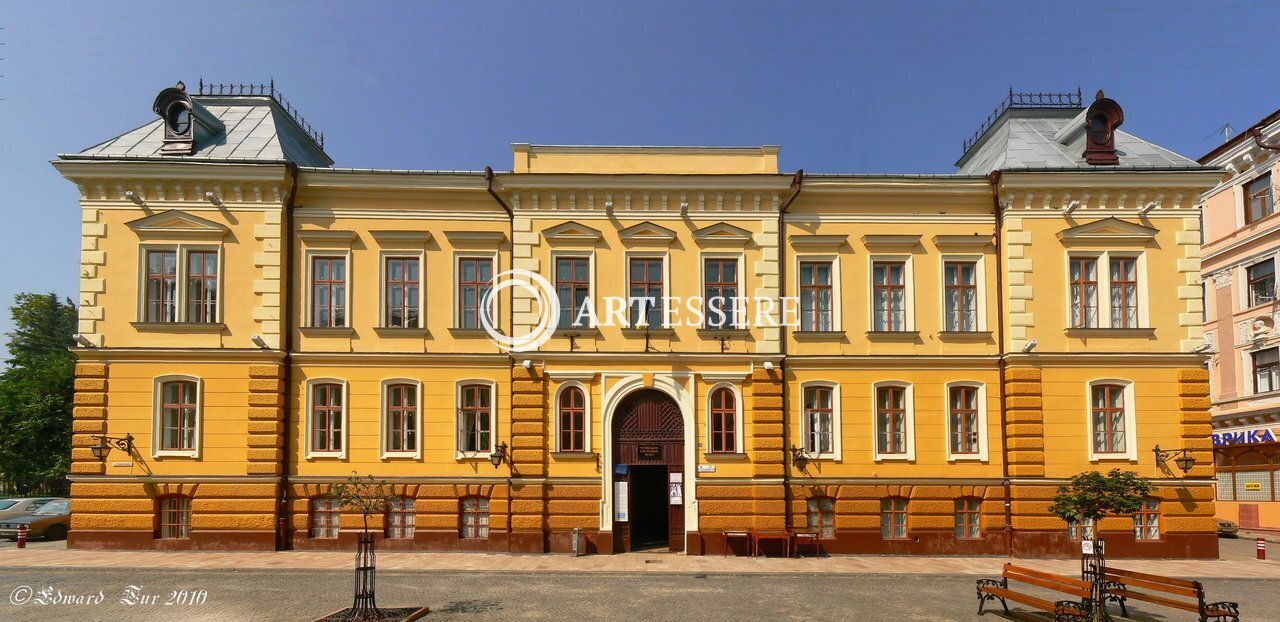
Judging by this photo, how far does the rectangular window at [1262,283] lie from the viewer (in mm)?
32281

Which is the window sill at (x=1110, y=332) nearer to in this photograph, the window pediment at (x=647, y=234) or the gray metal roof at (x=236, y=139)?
the window pediment at (x=647, y=234)

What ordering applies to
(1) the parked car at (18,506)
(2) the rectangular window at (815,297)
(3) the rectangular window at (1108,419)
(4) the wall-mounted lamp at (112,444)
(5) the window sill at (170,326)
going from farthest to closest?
(1) the parked car at (18,506) → (2) the rectangular window at (815,297) → (3) the rectangular window at (1108,419) → (5) the window sill at (170,326) → (4) the wall-mounted lamp at (112,444)

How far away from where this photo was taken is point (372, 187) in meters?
22.5

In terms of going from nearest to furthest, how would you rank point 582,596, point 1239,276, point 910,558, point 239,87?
point 582,596
point 910,558
point 239,87
point 1239,276

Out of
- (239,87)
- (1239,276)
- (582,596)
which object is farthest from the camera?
(1239,276)

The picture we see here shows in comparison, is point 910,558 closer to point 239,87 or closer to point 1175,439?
point 1175,439

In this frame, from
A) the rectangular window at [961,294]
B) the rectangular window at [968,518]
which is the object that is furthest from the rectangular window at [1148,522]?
the rectangular window at [961,294]

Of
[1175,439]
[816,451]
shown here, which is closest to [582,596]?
[816,451]

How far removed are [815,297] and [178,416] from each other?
58.7 feet

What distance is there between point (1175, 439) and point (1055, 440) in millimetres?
3294

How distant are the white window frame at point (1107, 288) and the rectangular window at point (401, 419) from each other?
1843 cm

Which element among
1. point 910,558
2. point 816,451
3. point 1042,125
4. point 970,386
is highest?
point 1042,125

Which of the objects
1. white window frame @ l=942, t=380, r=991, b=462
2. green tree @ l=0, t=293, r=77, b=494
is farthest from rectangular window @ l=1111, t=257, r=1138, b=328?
green tree @ l=0, t=293, r=77, b=494

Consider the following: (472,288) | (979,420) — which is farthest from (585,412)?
(979,420)
